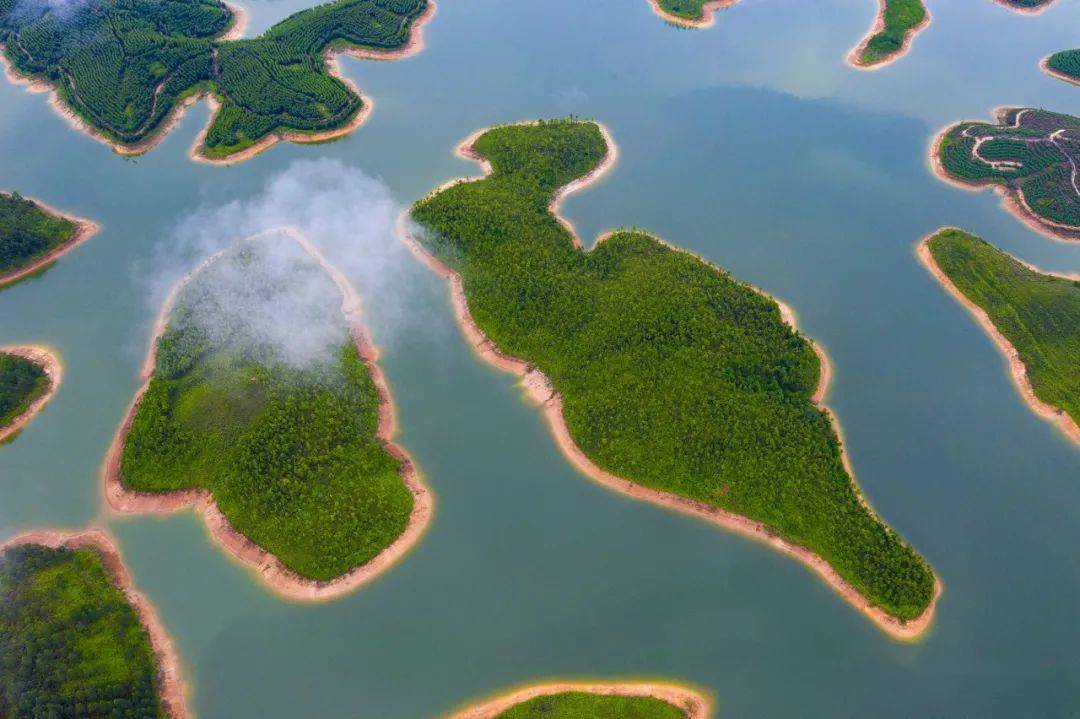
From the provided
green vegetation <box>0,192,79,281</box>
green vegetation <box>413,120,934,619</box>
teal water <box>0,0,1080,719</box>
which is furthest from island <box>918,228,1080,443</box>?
green vegetation <box>0,192,79,281</box>

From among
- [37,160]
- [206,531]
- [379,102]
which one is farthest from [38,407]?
[379,102]

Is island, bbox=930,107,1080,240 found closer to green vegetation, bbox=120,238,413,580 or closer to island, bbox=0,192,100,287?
green vegetation, bbox=120,238,413,580

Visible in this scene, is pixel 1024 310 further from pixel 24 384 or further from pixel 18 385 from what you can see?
pixel 18 385

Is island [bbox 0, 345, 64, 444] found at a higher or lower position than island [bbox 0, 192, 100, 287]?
lower

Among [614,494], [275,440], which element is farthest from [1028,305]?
[275,440]

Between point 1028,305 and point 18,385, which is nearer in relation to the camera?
point 18,385

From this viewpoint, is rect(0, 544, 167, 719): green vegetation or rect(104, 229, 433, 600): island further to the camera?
rect(104, 229, 433, 600): island

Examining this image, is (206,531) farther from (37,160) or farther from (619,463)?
(37,160)
